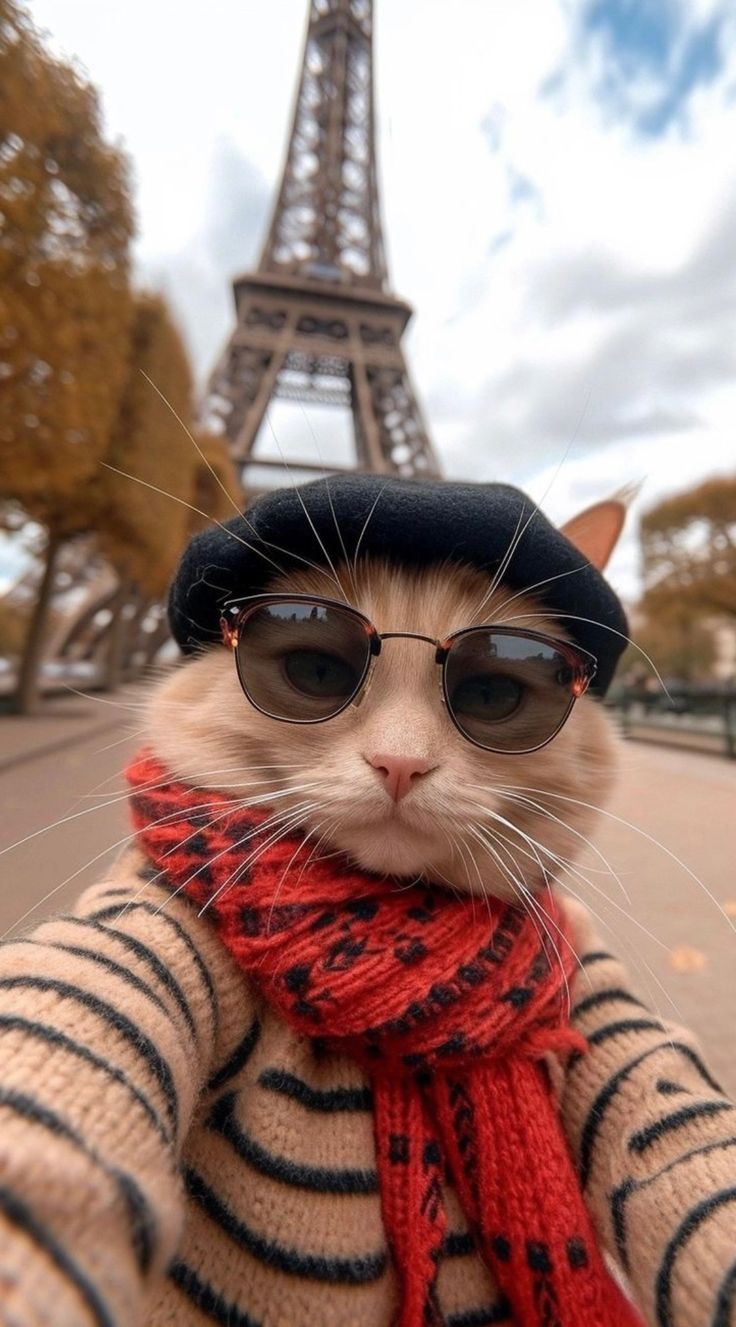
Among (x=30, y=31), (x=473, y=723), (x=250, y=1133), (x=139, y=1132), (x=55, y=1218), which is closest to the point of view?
(x=55, y=1218)

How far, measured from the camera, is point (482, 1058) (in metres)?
0.81

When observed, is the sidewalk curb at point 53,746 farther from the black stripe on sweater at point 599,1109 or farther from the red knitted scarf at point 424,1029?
the black stripe on sweater at point 599,1109

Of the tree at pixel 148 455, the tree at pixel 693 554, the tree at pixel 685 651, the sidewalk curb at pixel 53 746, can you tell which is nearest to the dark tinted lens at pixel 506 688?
the sidewalk curb at pixel 53 746

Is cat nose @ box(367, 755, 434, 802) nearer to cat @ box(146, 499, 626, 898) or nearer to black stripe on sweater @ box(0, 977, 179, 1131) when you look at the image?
cat @ box(146, 499, 626, 898)

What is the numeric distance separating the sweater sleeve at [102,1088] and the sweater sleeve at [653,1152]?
18.6 inches

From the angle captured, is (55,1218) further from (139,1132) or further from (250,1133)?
(250,1133)

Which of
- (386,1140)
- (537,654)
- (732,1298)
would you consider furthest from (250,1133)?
(537,654)

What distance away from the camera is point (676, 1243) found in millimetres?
718

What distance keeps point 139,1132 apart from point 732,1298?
1.87ft

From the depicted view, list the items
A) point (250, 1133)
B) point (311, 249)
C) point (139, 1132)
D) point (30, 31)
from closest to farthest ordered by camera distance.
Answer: point (139, 1132)
point (250, 1133)
point (30, 31)
point (311, 249)

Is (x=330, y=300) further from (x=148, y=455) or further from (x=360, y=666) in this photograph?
(x=360, y=666)

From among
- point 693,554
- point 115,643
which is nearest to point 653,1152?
point 115,643

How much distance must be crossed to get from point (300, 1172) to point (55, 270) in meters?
7.79

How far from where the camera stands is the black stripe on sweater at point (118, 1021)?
62 centimetres
